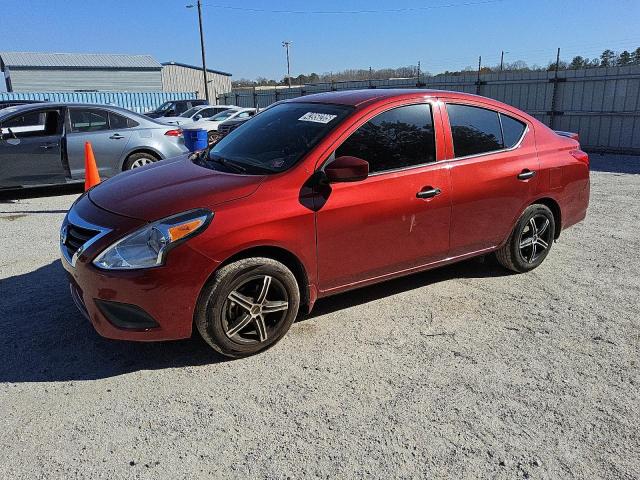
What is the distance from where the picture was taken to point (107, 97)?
32.4 meters

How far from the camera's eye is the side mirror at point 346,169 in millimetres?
3400

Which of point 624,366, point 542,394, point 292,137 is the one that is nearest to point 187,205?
point 292,137

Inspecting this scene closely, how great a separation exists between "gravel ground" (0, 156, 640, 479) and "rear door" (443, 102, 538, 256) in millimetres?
536

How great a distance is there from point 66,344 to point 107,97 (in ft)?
107

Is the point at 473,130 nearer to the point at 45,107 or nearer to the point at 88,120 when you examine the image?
the point at 88,120

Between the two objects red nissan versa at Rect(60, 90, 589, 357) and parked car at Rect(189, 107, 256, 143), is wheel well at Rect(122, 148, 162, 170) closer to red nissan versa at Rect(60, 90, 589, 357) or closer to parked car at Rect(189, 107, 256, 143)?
parked car at Rect(189, 107, 256, 143)

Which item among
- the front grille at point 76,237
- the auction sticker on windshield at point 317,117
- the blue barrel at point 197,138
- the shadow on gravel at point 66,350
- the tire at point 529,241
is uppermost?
the auction sticker on windshield at point 317,117

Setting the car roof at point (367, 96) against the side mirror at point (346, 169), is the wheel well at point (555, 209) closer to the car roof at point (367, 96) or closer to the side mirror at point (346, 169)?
the car roof at point (367, 96)

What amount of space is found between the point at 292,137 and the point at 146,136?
584 centimetres

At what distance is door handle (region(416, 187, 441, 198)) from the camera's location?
390 cm

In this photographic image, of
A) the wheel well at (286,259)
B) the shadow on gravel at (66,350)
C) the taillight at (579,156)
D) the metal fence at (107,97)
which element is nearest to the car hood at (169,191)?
the wheel well at (286,259)

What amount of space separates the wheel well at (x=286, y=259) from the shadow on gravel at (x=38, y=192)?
7028 mm

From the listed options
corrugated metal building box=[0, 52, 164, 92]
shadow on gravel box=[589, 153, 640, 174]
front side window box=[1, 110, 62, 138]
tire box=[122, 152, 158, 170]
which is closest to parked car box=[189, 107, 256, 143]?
tire box=[122, 152, 158, 170]

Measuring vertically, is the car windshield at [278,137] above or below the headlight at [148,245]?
above
